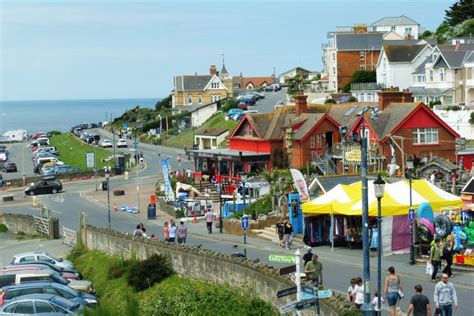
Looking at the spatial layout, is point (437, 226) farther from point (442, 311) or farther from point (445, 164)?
point (445, 164)

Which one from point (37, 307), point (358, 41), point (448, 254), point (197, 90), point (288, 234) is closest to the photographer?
point (448, 254)

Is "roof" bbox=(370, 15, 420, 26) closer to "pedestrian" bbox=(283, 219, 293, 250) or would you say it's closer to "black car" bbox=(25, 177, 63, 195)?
"black car" bbox=(25, 177, 63, 195)

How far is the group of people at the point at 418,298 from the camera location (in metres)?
20.5

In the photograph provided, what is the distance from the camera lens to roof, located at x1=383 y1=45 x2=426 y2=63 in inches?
3917

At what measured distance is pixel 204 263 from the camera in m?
30.7

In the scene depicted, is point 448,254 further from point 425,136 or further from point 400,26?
point 400,26

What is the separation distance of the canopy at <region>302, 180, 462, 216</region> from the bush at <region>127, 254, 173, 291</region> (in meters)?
5.69

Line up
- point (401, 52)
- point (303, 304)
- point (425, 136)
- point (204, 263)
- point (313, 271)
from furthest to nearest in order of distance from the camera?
point (401, 52), point (425, 136), point (204, 263), point (313, 271), point (303, 304)

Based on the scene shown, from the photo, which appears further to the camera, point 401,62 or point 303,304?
point 401,62

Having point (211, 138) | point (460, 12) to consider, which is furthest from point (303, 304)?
point (460, 12)

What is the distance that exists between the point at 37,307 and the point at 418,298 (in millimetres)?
12006

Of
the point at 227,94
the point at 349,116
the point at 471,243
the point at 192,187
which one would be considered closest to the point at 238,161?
the point at 192,187

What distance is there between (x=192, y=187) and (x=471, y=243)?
3180 cm

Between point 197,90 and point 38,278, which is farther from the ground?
point 197,90
